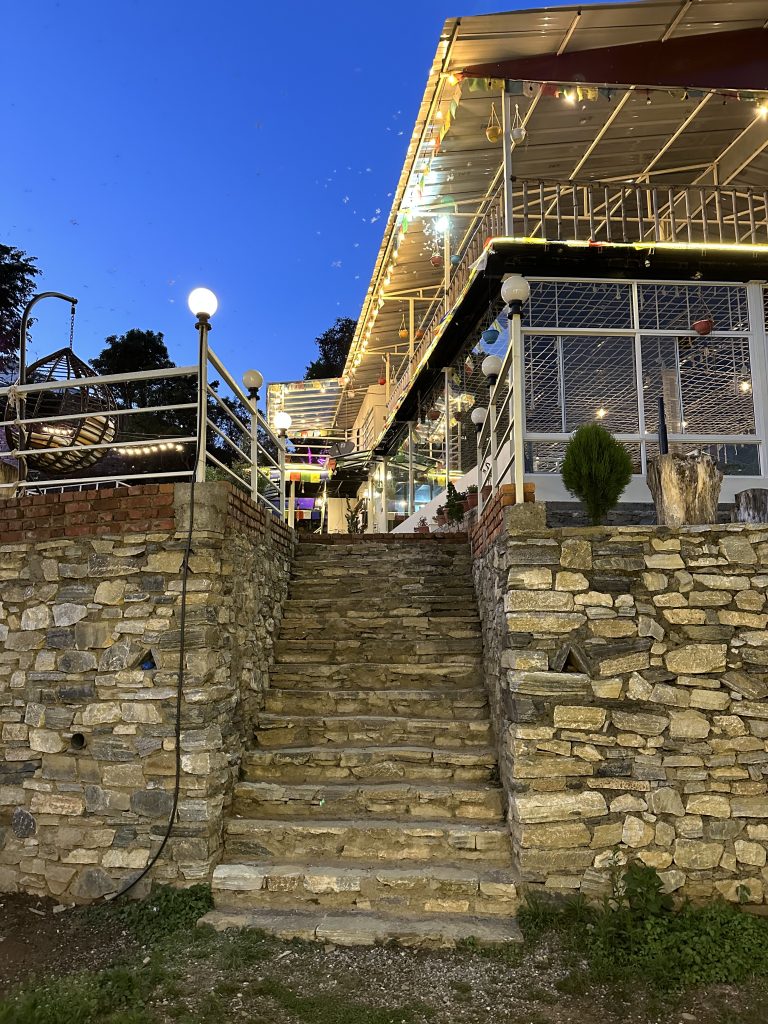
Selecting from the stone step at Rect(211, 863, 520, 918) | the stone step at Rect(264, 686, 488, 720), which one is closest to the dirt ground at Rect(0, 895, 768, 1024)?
the stone step at Rect(211, 863, 520, 918)

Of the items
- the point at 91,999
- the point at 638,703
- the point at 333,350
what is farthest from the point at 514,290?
the point at 333,350

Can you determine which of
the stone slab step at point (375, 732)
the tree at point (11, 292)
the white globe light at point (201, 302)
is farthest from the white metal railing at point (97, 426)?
the tree at point (11, 292)

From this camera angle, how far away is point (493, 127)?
8.05 meters

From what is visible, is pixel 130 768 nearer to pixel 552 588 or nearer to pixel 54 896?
pixel 54 896

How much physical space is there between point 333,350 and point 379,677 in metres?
32.1

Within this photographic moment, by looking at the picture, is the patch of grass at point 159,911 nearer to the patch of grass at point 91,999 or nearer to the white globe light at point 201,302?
the patch of grass at point 91,999

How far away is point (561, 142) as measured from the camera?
878 centimetres

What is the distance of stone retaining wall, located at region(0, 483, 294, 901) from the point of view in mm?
4559

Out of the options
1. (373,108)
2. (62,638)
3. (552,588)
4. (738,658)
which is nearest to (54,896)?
(62,638)

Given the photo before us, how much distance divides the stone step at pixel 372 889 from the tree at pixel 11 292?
49.8ft

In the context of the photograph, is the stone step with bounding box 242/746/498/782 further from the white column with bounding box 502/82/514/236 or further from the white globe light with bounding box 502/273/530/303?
the white column with bounding box 502/82/514/236

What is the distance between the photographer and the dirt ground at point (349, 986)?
135 inches

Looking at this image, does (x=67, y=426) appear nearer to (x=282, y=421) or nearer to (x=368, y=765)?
(x=368, y=765)

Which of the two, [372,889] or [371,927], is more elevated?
[372,889]
